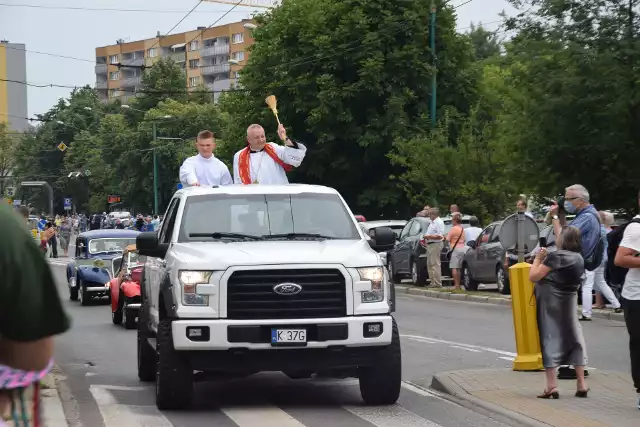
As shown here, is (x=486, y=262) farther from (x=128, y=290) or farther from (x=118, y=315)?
(x=128, y=290)

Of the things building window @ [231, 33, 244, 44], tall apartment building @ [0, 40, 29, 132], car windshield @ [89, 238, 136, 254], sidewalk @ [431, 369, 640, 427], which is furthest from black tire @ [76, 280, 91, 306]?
building window @ [231, 33, 244, 44]

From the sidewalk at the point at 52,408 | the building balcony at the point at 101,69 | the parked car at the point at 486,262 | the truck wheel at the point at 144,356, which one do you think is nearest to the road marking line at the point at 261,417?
the sidewalk at the point at 52,408

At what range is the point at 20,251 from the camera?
10.8 ft

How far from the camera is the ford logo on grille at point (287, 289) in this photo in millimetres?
10711

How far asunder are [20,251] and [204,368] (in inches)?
293

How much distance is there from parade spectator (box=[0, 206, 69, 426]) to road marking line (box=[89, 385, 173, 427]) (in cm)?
688

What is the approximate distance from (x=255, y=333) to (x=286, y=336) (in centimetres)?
24

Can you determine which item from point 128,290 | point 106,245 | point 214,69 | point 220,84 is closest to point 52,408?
point 128,290

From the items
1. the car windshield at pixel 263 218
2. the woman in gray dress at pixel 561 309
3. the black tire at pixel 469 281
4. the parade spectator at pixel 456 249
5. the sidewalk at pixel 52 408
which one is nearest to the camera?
the sidewalk at pixel 52 408

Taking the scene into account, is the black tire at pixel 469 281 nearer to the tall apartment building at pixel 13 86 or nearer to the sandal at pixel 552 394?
the sandal at pixel 552 394

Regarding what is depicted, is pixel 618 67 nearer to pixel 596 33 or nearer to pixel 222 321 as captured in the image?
pixel 596 33

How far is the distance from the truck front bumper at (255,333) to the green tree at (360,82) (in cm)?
3798

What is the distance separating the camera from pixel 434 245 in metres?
30.4

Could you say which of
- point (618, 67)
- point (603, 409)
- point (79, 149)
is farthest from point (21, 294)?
point (79, 149)
